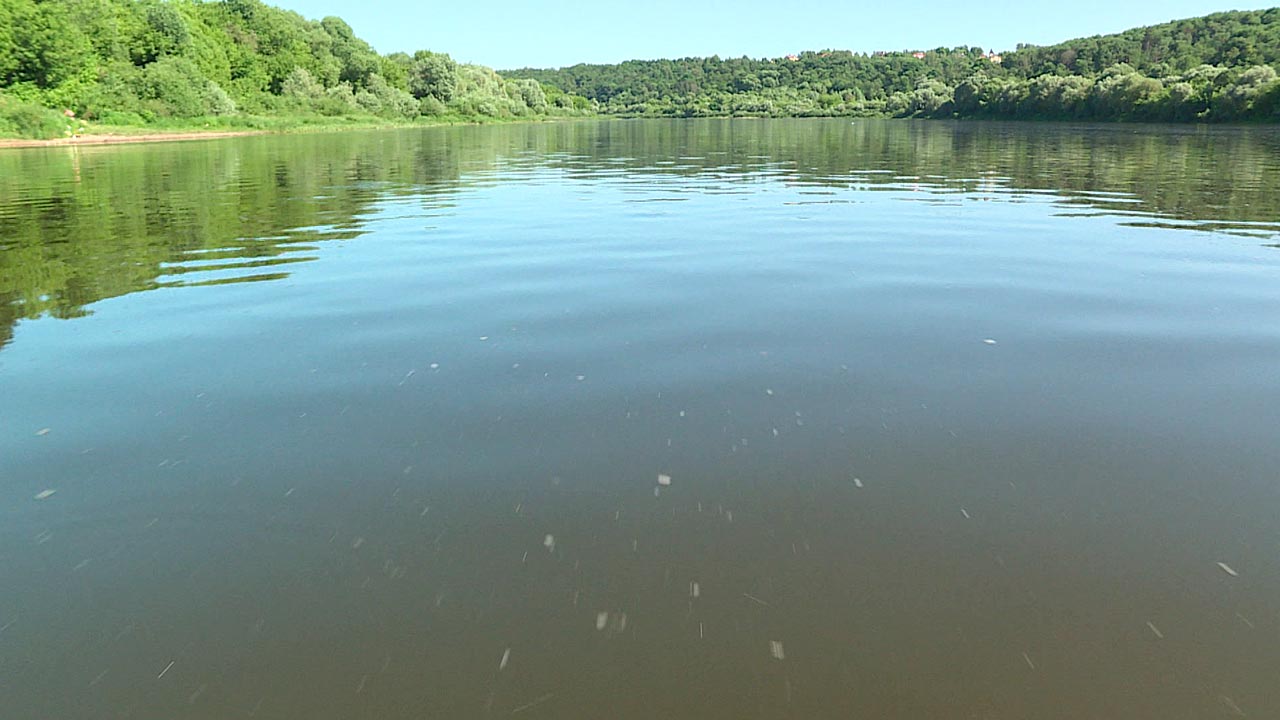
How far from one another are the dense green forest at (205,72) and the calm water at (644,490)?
59448 mm

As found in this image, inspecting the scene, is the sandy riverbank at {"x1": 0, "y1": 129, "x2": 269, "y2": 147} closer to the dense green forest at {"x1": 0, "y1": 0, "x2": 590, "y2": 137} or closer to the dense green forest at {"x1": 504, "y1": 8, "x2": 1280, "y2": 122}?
the dense green forest at {"x1": 0, "y1": 0, "x2": 590, "y2": 137}

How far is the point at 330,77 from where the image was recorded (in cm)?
13538

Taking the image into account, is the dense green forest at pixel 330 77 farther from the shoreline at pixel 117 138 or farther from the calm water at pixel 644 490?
the calm water at pixel 644 490

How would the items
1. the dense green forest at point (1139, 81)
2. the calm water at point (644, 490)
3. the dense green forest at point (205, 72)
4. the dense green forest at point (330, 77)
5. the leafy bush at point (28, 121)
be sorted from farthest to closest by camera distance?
the dense green forest at point (1139, 81) < the dense green forest at point (330, 77) < the dense green forest at point (205, 72) < the leafy bush at point (28, 121) < the calm water at point (644, 490)

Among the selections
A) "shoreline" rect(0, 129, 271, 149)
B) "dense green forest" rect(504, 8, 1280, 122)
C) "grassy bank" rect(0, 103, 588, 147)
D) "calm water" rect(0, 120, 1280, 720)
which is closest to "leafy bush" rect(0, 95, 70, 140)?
"grassy bank" rect(0, 103, 588, 147)

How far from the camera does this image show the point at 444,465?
5.27 m

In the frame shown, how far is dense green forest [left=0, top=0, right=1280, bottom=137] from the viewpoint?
66.9m

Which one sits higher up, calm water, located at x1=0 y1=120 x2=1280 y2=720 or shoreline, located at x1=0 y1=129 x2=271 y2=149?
shoreline, located at x1=0 y1=129 x2=271 y2=149

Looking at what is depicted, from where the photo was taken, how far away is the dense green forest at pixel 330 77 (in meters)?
66.9

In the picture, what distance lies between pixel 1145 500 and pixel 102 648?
17.8ft

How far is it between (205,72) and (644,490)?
120512 mm

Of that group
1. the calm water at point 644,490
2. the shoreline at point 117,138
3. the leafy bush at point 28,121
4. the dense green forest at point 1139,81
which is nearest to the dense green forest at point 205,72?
the leafy bush at point 28,121

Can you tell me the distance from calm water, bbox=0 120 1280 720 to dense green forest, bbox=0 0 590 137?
59.4 m

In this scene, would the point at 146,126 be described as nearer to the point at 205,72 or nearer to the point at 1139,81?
the point at 205,72
